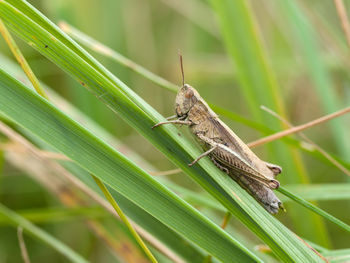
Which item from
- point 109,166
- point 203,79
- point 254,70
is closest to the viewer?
point 109,166

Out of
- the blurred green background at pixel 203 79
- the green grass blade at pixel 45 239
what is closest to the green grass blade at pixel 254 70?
the blurred green background at pixel 203 79

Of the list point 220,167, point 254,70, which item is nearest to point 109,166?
point 220,167

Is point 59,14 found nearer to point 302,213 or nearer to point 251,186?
point 251,186

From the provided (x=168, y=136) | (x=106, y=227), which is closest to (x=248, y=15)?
(x=168, y=136)

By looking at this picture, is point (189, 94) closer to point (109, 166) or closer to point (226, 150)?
point (226, 150)

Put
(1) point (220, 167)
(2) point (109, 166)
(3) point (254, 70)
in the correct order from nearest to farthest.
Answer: (2) point (109, 166) → (1) point (220, 167) → (3) point (254, 70)

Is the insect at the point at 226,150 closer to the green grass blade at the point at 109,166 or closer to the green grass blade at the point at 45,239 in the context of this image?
the green grass blade at the point at 109,166
